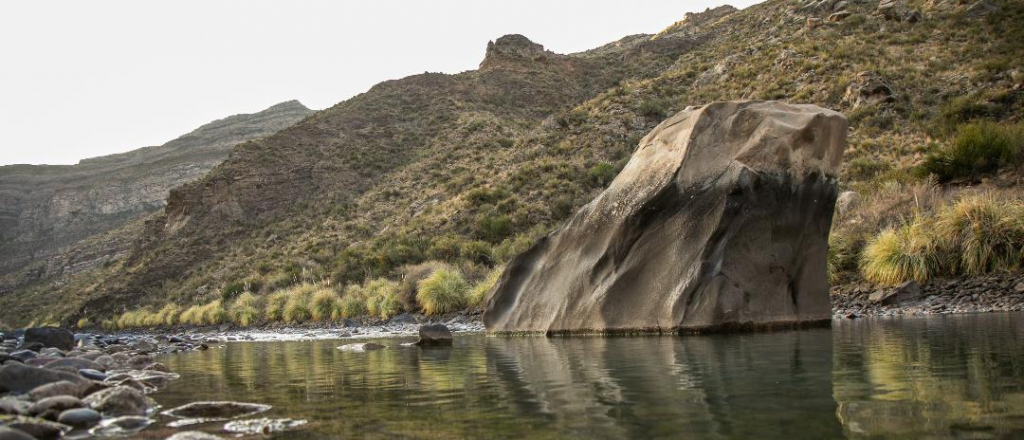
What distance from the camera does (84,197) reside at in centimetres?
9656

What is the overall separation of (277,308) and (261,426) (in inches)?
1134

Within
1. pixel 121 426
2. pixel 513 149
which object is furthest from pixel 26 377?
pixel 513 149

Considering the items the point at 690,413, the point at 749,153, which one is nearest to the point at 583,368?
the point at 690,413

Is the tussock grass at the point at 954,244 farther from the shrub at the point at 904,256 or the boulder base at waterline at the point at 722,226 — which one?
the boulder base at waterline at the point at 722,226

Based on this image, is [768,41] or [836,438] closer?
[836,438]

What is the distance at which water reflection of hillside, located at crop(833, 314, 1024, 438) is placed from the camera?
165 inches

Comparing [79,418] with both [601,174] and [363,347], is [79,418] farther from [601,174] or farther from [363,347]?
[601,174]

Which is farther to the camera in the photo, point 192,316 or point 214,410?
point 192,316

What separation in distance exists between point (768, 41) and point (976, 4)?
12463mm

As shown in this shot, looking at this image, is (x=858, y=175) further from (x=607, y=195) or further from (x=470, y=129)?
(x=470, y=129)

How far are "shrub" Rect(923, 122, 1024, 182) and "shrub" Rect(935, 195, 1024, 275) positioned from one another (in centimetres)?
561

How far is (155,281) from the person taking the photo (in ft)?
172

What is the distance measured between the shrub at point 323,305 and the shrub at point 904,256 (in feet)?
65.2

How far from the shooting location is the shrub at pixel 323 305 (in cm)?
2961
